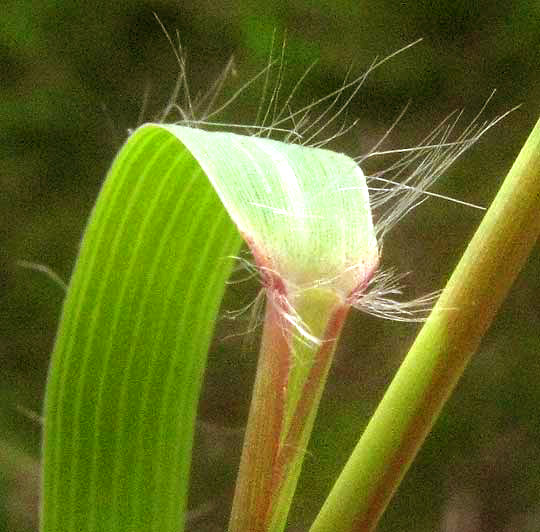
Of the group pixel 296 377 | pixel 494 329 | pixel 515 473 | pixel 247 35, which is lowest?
pixel 515 473

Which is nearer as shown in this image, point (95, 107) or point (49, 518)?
point (49, 518)

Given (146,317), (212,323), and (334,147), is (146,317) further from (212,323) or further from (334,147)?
(334,147)

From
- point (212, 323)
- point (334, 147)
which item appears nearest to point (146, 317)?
point (212, 323)

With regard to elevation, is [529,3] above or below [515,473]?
above

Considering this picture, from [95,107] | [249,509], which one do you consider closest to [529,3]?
[95,107]

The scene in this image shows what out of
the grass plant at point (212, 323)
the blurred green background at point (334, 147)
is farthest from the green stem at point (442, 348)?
the blurred green background at point (334, 147)

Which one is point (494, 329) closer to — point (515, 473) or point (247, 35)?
point (515, 473)

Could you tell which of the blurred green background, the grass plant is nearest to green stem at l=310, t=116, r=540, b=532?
the grass plant
